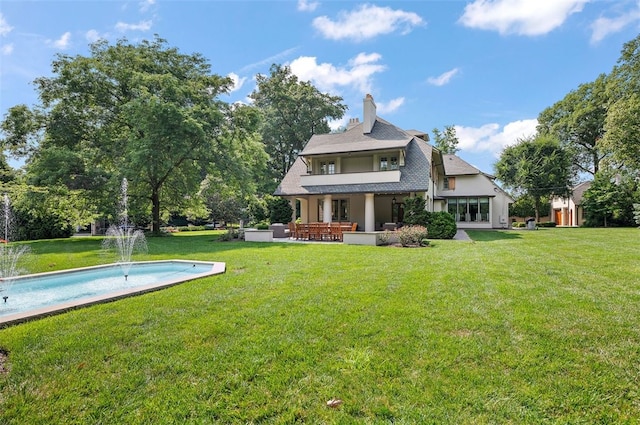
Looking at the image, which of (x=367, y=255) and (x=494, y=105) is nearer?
(x=367, y=255)

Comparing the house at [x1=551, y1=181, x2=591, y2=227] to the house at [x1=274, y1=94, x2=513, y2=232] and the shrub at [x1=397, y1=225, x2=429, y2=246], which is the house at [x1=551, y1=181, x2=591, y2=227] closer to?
the house at [x1=274, y1=94, x2=513, y2=232]

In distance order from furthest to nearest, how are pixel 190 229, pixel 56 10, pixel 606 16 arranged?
pixel 190 229 → pixel 606 16 → pixel 56 10

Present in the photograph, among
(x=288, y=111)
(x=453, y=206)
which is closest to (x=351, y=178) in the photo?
(x=453, y=206)

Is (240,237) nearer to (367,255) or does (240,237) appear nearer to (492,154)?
(367,255)

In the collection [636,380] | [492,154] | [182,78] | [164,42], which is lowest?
[636,380]

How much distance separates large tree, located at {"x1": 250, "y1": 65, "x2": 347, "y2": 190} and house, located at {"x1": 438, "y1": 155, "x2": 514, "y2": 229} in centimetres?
1616

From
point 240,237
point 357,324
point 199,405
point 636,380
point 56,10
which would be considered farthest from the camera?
point 240,237

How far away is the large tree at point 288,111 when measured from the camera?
37.1m

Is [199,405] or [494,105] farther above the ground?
[494,105]

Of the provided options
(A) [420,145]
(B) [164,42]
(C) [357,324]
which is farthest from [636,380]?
(B) [164,42]

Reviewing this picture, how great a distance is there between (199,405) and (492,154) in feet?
142

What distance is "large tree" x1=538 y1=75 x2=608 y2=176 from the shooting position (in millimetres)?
37781

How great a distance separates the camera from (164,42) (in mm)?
22703

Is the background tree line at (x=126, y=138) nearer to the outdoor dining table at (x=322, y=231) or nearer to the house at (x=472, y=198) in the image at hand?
the outdoor dining table at (x=322, y=231)
